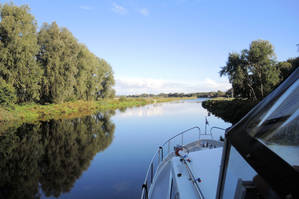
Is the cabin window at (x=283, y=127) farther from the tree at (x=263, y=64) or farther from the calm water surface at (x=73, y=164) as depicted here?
the tree at (x=263, y=64)

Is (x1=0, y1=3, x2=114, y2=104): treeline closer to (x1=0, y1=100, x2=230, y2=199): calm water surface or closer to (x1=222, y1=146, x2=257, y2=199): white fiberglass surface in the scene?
(x1=0, y1=100, x2=230, y2=199): calm water surface

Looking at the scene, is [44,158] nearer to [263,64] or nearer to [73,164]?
[73,164]

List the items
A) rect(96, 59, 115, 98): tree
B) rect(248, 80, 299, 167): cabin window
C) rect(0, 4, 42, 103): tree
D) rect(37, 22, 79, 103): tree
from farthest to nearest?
rect(96, 59, 115, 98): tree, rect(37, 22, 79, 103): tree, rect(0, 4, 42, 103): tree, rect(248, 80, 299, 167): cabin window

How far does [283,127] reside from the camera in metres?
1.03

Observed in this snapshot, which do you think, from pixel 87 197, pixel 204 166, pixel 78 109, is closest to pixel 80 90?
pixel 78 109

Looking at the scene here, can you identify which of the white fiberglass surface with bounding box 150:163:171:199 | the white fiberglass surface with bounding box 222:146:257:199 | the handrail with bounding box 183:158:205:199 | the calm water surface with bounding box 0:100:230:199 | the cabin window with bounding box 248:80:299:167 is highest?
the cabin window with bounding box 248:80:299:167

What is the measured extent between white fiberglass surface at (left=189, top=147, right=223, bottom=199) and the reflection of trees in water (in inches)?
183

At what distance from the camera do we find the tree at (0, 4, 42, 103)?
19.5 m

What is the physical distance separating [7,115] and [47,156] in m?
12.1

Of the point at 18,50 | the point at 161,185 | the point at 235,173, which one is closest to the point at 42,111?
the point at 18,50

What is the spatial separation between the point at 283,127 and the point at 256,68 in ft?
90.1

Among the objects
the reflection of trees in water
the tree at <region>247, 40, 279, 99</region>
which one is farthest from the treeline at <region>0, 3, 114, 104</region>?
the tree at <region>247, 40, 279, 99</region>

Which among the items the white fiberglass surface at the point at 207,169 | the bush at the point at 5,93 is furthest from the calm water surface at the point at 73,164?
the bush at the point at 5,93

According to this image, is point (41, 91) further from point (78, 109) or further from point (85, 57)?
point (85, 57)
